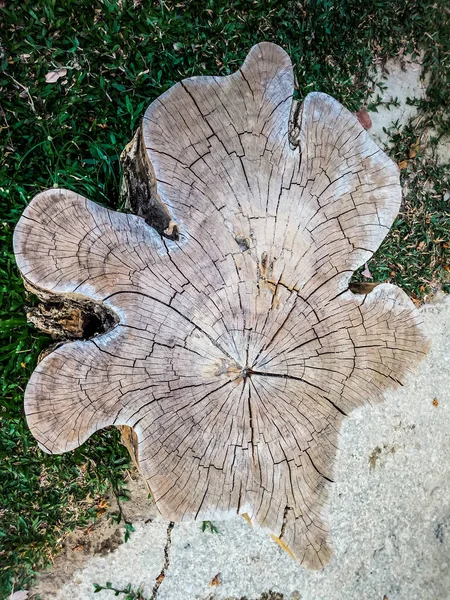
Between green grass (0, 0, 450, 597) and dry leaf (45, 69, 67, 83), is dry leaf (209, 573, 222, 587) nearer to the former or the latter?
green grass (0, 0, 450, 597)

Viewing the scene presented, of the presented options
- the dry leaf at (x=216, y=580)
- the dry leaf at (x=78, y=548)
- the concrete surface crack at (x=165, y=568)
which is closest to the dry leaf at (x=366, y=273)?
the concrete surface crack at (x=165, y=568)

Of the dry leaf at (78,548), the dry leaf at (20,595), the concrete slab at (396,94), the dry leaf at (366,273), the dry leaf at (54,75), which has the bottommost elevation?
the dry leaf at (20,595)

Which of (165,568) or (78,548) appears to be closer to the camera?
(78,548)

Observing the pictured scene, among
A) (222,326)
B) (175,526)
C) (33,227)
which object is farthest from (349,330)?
(175,526)

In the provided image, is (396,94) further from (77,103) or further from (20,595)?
(20,595)

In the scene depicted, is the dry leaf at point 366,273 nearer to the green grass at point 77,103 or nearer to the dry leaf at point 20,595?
the green grass at point 77,103

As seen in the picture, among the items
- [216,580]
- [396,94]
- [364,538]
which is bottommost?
[216,580]

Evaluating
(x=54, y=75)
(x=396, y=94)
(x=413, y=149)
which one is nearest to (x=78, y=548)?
(x=54, y=75)
